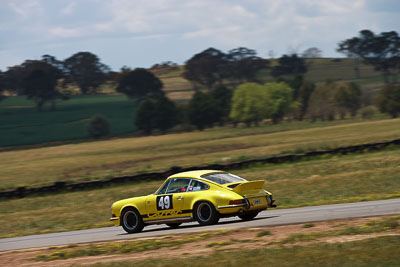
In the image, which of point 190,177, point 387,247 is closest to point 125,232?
point 190,177

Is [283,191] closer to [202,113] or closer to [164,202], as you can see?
[164,202]

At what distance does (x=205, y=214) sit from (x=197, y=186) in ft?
2.14

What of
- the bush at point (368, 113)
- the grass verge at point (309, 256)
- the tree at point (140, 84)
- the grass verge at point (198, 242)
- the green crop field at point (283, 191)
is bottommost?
the bush at point (368, 113)

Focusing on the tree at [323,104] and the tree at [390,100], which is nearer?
the tree at [390,100]

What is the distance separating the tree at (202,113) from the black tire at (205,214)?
310 feet

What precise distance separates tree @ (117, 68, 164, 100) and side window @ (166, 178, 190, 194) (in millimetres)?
135173

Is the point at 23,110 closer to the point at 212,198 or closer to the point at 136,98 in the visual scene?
the point at 136,98

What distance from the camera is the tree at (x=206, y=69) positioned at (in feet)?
552

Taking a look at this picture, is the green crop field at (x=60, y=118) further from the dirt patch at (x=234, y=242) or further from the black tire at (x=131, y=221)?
the dirt patch at (x=234, y=242)

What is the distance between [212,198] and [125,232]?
9.57 ft

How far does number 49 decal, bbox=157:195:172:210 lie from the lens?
1390 cm

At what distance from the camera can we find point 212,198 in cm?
1308

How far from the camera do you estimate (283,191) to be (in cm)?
2150

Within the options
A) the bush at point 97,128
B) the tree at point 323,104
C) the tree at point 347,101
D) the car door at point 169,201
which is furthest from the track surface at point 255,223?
the bush at point 97,128
